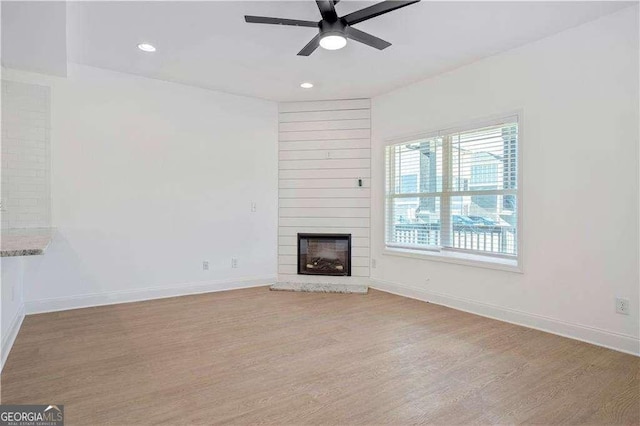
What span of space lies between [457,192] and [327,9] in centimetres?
251

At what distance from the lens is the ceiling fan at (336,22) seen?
8.00 ft

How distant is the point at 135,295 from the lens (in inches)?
170

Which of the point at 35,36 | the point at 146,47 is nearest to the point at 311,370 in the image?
the point at 146,47

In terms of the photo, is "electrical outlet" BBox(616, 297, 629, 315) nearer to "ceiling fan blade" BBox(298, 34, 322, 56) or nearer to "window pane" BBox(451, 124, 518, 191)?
"window pane" BBox(451, 124, 518, 191)

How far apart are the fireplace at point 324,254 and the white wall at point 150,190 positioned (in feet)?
1.51

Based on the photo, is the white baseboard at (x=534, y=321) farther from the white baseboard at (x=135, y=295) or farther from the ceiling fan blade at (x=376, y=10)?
the ceiling fan blade at (x=376, y=10)

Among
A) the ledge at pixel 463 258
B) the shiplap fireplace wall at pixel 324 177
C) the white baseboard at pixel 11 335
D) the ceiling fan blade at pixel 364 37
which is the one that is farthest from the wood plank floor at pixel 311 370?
the ceiling fan blade at pixel 364 37

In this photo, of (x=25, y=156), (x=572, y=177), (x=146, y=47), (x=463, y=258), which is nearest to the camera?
(x=572, y=177)

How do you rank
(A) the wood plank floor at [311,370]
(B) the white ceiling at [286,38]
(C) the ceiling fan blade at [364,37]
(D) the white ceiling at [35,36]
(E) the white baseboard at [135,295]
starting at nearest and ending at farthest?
(A) the wood plank floor at [311,370] → (D) the white ceiling at [35,36] → (C) the ceiling fan blade at [364,37] → (B) the white ceiling at [286,38] → (E) the white baseboard at [135,295]

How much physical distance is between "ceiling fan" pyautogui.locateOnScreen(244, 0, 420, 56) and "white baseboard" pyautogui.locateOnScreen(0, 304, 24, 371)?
9.83 ft

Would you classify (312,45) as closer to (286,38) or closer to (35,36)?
(286,38)

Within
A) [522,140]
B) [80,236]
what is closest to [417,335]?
[522,140]

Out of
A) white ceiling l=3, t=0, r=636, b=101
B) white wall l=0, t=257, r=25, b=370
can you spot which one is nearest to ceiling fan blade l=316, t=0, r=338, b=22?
white ceiling l=3, t=0, r=636, b=101

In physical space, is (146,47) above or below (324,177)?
above
